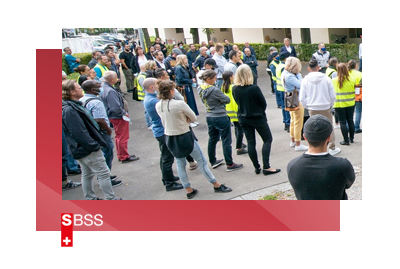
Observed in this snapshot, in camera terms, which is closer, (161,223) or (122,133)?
(161,223)

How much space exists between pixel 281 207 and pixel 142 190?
2151mm

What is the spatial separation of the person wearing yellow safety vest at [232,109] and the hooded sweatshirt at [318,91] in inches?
42.5

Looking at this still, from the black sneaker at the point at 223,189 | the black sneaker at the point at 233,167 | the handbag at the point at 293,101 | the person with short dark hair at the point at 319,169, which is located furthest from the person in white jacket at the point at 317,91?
the person with short dark hair at the point at 319,169

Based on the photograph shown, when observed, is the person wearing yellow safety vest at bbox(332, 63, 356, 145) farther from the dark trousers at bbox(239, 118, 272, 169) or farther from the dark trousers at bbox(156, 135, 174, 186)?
the dark trousers at bbox(156, 135, 174, 186)

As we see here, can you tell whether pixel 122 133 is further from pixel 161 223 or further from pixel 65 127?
pixel 161 223

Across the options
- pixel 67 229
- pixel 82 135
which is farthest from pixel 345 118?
pixel 67 229

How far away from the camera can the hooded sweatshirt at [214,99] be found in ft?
17.9

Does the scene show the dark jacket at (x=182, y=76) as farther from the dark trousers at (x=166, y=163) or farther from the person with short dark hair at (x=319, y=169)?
the person with short dark hair at (x=319, y=169)

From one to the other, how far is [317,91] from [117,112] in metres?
2.99

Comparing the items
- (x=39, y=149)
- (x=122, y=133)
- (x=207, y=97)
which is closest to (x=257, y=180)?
(x=207, y=97)

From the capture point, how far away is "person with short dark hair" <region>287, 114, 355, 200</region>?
2.79 metres

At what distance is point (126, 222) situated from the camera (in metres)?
4.09

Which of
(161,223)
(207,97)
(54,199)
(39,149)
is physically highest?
(207,97)

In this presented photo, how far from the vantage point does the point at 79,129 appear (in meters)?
4.38
